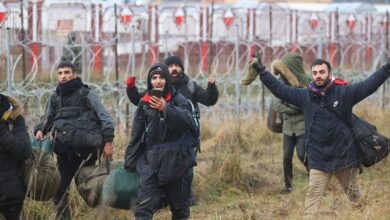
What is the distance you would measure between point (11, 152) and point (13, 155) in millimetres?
36

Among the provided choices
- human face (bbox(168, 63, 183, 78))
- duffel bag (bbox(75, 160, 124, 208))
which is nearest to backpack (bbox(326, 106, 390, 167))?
human face (bbox(168, 63, 183, 78))

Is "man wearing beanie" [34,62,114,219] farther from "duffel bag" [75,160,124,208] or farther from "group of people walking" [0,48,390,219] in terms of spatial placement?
"duffel bag" [75,160,124,208]

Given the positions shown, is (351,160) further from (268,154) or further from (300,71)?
(268,154)

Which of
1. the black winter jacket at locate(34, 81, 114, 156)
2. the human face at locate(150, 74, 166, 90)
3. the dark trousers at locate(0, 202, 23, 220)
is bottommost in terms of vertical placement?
the dark trousers at locate(0, 202, 23, 220)

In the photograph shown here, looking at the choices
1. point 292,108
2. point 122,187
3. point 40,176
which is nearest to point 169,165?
point 122,187

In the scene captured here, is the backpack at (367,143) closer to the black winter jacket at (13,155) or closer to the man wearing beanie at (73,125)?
the man wearing beanie at (73,125)

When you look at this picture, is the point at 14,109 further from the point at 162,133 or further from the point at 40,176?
the point at 162,133

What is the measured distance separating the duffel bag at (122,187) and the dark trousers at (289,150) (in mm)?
2692

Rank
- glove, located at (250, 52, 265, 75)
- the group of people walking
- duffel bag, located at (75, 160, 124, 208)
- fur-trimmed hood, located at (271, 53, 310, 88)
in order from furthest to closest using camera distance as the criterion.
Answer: fur-trimmed hood, located at (271, 53, 310, 88) → glove, located at (250, 52, 265, 75) → duffel bag, located at (75, 160, 124, 208) → the group of people walking

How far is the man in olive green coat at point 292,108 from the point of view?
8.32 metres

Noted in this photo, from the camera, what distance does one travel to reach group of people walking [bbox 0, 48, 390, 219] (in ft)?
19.1

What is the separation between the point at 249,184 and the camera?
30.1ft

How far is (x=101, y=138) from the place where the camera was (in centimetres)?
682

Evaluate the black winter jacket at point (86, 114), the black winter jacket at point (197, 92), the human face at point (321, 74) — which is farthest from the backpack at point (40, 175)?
the human face at point (321, 74)
